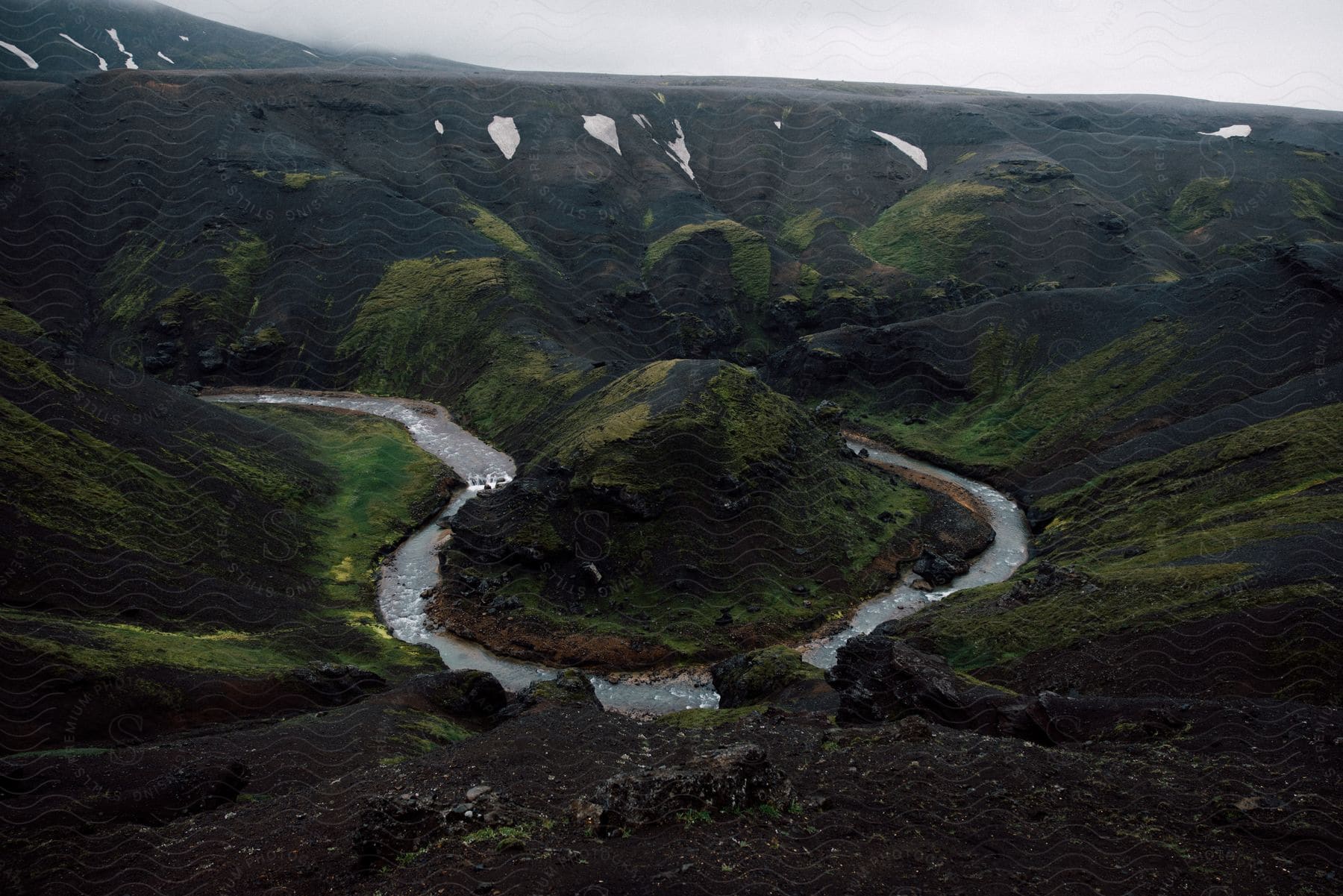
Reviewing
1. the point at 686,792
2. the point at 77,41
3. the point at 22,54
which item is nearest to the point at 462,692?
the point at 686,792

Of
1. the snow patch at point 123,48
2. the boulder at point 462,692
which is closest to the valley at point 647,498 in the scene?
the boulder at point 462,692

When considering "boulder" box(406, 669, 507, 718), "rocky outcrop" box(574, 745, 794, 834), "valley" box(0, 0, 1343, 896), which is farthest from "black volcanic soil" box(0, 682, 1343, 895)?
"boulder" box(406, 669, 507, 718)

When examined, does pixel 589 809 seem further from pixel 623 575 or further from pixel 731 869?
pixel 623 575

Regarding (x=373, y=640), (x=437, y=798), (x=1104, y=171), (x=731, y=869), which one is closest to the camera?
(x=731, y=869)

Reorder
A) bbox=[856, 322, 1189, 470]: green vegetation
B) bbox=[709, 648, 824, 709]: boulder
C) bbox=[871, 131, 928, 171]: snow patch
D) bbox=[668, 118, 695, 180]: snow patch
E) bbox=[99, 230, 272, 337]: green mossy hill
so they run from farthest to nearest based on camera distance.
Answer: bbox=[871, 131, 928, 171]: snow patch → bbox=[668, 118, 695, 180]: snow patch → bbox=[99, 230, 272, 337]: green mossy hill → bbox=[856, 322, 1189, 470]: green vegetation → bbox=[709, 648, 824, 709]: boulder

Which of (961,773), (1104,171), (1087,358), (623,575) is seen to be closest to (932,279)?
(1087,358)

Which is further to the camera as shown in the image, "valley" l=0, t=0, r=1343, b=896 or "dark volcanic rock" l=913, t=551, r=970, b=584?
"dark volcanic rock" l=913, t=551, r=970, b=584

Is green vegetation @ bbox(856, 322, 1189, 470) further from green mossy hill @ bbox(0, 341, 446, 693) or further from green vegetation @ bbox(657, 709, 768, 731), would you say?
green mossy hill @ bbox(0, 341, 446, 693)

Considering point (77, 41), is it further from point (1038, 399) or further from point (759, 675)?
point (759, 675)
